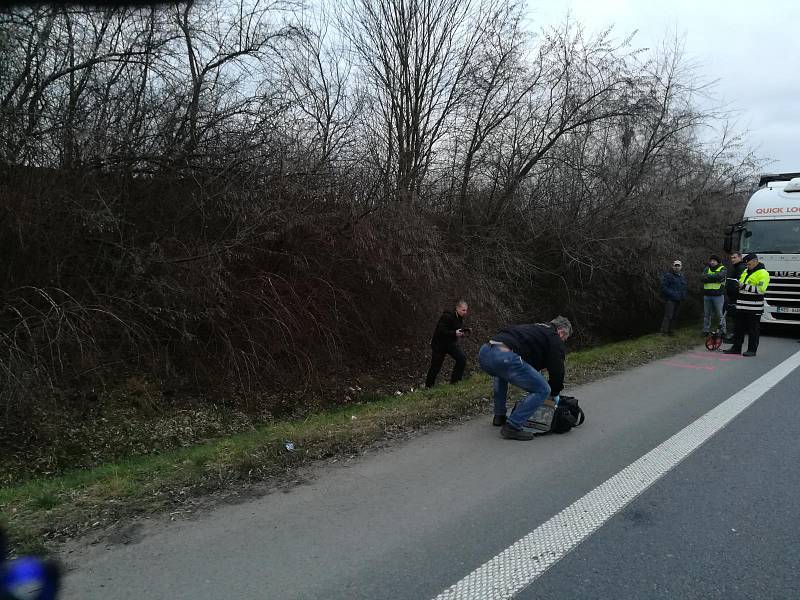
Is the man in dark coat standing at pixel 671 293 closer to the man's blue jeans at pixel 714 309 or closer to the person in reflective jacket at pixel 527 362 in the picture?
the man's blue jeans at pixel 714 309

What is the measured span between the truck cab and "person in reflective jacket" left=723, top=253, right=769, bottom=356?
274 centimetres

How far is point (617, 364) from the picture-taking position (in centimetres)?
948

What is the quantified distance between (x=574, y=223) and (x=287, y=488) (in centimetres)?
1251

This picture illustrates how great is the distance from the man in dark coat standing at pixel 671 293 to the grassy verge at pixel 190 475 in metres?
8.08

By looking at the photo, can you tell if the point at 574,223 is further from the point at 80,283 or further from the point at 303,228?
the point at 80,283

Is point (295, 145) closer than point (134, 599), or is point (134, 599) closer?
point (134, 599)

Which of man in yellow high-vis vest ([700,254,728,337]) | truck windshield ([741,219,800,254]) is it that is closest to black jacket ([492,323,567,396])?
man in yellow high-vis vest ([700,254,728,337])

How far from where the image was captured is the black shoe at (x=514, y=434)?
546 cm

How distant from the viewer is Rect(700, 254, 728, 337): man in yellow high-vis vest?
11.9 metres

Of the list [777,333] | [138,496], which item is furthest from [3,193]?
[777,333]

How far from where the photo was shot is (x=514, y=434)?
5477 mm

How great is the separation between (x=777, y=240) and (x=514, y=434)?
1146 cm

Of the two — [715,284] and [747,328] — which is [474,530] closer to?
[747,328]

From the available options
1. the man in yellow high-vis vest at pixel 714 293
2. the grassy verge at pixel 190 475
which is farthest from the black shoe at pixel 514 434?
the man in yellow high-vis vest at pixel 714 293
